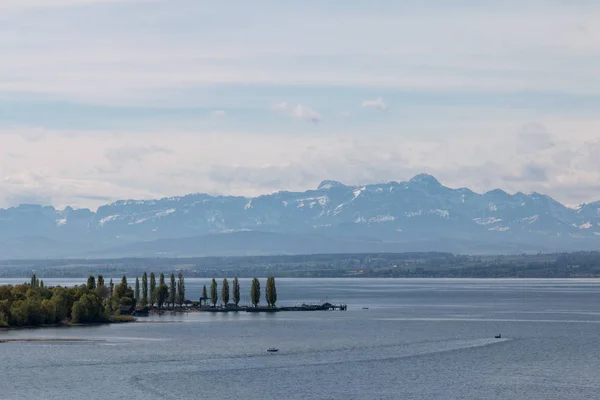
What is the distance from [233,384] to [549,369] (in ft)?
96.4

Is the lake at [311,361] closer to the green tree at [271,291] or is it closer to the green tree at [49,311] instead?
the green tree at [49,311]

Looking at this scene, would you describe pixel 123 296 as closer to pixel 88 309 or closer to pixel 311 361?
pixel 88 309

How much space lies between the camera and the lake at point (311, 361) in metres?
88.1

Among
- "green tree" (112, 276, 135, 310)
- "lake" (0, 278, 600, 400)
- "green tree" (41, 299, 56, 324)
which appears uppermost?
"green tree" (112, 276, 135, 310)

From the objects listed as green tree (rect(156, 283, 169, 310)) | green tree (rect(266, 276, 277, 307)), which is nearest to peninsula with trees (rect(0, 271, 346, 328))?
green tree (rect(266, 276, 277, 307))

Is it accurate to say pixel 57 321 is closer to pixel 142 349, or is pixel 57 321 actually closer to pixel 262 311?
pixel 142 349

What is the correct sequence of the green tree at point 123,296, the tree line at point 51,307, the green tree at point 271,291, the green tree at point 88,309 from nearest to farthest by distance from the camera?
the tree line at point 51,307, the green tree at point 88,309, the green tree at point 123,296, the green tree at point 271,291

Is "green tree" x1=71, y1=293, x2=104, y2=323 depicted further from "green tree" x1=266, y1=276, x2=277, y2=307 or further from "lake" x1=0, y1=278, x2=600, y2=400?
"green tree" x1=266, y1=276, x2=277, y2=307

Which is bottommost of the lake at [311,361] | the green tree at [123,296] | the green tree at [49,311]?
the lake at [311,361]

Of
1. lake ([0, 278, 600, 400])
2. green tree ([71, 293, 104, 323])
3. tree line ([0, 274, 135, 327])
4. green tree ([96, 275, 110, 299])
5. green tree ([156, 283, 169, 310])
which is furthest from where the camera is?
green tree ([156, 283, 169, 310])

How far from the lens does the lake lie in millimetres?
88125

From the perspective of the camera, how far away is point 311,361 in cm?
10669

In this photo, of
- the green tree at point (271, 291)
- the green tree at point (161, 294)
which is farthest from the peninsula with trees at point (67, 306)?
the green tree at point (161, 294)

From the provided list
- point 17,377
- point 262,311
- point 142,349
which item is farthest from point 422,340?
point 262,311
